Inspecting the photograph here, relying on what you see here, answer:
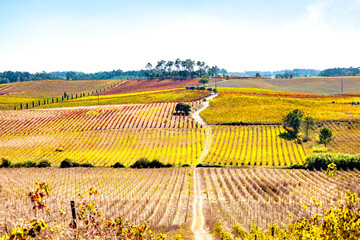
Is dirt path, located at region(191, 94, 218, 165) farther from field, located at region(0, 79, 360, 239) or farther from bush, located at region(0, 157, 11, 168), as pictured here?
bush, located at region(0, 157, 11, 168)

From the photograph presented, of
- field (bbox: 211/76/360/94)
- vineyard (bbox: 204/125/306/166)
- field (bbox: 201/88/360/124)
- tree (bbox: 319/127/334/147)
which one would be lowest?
vineyard (bbox: 204/125/306/166)

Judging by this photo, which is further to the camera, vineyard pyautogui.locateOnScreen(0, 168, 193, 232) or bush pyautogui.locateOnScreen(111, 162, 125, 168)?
bush pyautogui.locateOnScreen(111, 162, 125, 168)

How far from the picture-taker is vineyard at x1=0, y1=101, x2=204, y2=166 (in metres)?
61.2

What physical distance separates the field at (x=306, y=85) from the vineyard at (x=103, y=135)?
82885 mm

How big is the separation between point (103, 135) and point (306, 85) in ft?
448

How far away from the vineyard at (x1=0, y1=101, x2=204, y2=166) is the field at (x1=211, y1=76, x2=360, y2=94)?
8289 centimetres

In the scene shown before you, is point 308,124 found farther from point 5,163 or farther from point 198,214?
point 5,163

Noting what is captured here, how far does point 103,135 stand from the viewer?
76812 millimetres

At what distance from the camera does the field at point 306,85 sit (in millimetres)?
159250

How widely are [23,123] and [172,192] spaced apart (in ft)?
243

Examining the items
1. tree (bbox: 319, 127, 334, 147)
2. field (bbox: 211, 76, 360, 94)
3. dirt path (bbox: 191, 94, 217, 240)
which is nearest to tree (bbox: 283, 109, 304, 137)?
tree (bbox: 319, 127, 334, 147)

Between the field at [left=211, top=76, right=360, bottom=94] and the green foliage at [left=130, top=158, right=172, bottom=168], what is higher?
the field at [left=211, top=76, right=360, bottom=94]

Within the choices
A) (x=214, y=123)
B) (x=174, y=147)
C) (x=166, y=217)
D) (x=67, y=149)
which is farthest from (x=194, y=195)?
(x=214, y=123)

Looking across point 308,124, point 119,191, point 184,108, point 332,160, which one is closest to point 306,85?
point 184,108
